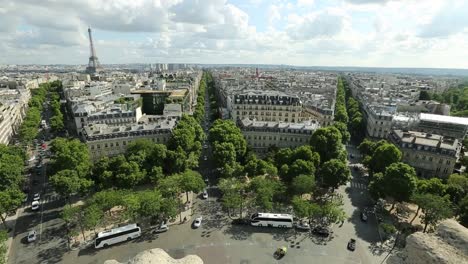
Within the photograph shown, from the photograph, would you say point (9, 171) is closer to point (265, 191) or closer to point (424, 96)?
point (265, 191)

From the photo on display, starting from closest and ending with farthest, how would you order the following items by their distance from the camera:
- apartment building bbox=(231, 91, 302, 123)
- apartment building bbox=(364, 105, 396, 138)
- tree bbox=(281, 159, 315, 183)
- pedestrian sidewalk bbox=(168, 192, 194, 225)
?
1. pedestrian sidewalk bbox=(168, 192, 194, 225)
2. tree bbox=(281, 159, 315, 183)
3. apartment building bbox=(364, 105, 396, 138)
4. apartment building bbox=(231, 91, 302, 123)

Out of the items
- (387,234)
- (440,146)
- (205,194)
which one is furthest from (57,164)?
(440,146)

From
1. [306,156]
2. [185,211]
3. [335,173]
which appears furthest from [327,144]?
[185,211]

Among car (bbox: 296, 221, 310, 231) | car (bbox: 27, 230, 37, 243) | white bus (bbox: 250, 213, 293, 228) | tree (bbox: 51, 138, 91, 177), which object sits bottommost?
car (bbox: 27, 230, 37, 243)

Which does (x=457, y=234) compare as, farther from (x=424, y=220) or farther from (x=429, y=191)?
(x=429, y=191)

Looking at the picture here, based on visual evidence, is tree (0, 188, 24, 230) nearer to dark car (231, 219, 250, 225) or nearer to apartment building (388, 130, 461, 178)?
dark car (231, 219, 250, 225)

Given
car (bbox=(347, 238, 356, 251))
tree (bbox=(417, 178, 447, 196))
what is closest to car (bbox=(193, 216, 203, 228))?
car (bbox=(347, 238, 356, 251))
